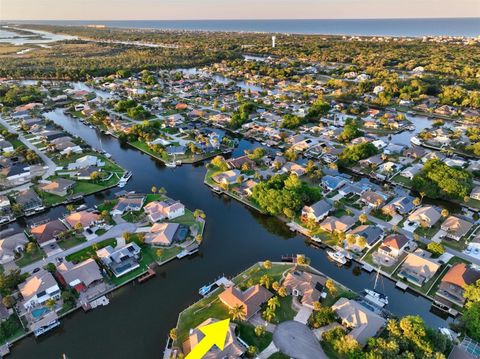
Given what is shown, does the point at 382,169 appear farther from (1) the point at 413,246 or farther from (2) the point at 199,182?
(2) the point at 199,182

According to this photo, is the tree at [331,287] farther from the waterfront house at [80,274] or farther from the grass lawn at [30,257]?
the grass lawn at [30,257]

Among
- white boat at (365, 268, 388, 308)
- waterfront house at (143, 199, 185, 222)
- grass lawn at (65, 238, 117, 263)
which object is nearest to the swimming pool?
grass lawn at (65, 238, 117, 263)

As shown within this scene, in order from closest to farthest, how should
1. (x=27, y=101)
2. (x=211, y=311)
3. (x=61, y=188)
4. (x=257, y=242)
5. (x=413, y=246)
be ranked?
1. (x=211, y=311)
2. (x=413, y=246)
3. (x=257, y=242)
4. (x=61, y=188)
5. (x=27, y=101)

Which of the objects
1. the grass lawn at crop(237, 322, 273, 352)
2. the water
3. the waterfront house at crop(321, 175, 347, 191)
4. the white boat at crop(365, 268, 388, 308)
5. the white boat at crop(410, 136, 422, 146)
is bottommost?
the water

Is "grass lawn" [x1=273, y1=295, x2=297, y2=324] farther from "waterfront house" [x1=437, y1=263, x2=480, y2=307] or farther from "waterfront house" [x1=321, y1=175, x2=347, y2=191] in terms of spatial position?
"waterfront house" [x1=321, y1=175, x2=347, y2=191]

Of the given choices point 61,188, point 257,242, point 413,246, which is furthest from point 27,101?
point 413,246

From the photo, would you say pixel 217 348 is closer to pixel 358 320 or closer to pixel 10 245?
pixel 358 320
